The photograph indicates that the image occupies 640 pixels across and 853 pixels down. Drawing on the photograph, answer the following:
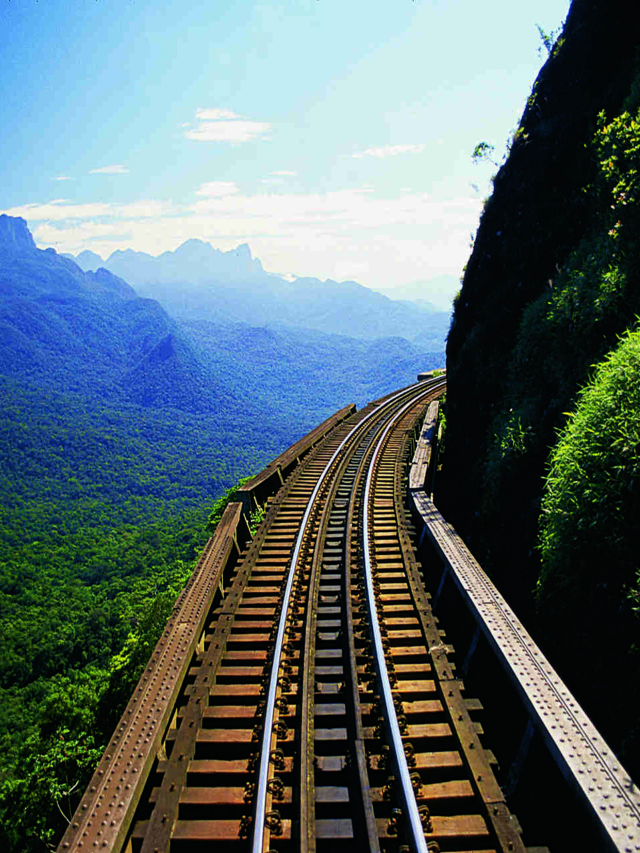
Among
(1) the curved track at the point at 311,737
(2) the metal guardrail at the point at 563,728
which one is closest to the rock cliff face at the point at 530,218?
(1) the curved track at the point at 311,737

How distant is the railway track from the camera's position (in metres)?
3.99

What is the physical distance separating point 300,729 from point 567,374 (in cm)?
713

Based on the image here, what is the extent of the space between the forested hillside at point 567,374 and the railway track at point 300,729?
1489 millimetres

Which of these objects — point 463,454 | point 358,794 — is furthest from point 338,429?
point 358,794

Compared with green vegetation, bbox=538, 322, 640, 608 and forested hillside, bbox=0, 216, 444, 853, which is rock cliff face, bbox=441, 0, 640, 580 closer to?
green vegetation, bbox=538, 322, 640, 608

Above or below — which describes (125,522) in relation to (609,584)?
below

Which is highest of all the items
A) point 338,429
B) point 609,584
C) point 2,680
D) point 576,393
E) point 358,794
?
point 576,393

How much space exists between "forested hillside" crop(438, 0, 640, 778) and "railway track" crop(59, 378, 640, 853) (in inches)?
58.6

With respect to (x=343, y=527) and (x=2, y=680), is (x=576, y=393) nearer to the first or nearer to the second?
(x=343, y=527)

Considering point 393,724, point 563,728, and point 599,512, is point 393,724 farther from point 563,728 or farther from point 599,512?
point 599,512

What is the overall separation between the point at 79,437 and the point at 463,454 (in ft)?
591

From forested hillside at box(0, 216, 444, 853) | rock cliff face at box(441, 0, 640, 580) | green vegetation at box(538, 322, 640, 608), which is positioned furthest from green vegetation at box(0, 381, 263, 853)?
green vegetation at box(538, 322, 640, 608)

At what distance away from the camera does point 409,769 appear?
14.6 feet

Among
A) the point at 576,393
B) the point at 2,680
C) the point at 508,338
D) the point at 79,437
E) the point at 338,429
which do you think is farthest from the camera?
the point at 79,437
